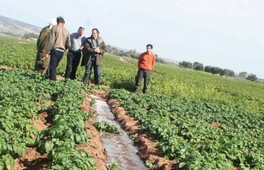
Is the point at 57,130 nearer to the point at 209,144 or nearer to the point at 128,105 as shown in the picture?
the point at 209,144

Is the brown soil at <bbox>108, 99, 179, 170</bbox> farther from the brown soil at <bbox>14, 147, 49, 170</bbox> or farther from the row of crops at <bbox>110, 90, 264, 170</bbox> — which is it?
the brown soil at <bbox>14, 147, 49, 170</bbox>

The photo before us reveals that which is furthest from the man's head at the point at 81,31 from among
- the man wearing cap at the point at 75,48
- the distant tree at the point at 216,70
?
the distant tree at the point at 216,70

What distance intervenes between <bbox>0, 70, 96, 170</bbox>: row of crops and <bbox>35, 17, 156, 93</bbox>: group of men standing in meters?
2.07

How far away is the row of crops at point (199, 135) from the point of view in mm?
7812

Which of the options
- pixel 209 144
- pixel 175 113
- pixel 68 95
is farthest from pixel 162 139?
pixel 175 113

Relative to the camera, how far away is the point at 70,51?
49.9ft

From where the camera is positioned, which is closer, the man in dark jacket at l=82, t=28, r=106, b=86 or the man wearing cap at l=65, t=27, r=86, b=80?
the man wearing cap at l=65, t=27, r=86, b=80

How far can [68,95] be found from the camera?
36.1ft

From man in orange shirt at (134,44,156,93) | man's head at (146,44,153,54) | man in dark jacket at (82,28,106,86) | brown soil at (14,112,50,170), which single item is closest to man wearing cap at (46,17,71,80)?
man in dark jacket at (82,28,106,86)

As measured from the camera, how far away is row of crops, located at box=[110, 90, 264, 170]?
7812 millimetres

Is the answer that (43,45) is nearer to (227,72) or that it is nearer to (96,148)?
(96,148)

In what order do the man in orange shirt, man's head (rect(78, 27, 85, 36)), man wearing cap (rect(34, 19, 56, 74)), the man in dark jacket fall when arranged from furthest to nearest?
the man in orange shirt < the man in dark jacket < man's head (rect(78, 27, 85, 36)) < man wearing cap (rect(34, 19, 56, 74))

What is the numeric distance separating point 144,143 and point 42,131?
276 centimetres

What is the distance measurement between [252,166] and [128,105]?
198 inches
